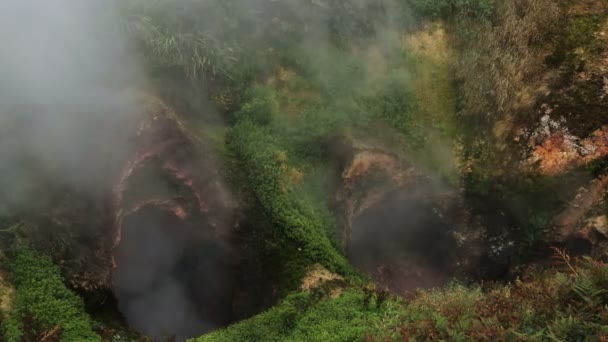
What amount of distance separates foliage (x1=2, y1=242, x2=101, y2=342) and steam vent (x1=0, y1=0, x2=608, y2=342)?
0.04m

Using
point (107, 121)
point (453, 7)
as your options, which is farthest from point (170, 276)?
point (453, 7)

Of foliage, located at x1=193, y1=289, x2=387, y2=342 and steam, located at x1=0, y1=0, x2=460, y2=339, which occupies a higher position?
steam, located at x1=0, y1=0, x2=460, y2=339

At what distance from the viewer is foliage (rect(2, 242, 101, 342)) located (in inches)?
343

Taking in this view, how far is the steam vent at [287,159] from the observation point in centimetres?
1027

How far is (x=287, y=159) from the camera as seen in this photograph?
12.5m

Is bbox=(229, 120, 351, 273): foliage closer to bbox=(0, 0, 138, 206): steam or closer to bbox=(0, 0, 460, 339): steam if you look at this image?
bbox=(0, 0, 460, 339): steam

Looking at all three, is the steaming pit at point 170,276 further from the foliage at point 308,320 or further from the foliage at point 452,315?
the foliage at point 452,315

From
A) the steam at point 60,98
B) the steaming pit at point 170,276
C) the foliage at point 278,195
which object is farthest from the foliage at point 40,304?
the foliage at point 278,195

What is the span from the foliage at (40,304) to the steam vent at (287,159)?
0.04 meters

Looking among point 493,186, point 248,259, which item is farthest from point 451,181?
point 248,259

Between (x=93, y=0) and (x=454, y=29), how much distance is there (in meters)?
9.40

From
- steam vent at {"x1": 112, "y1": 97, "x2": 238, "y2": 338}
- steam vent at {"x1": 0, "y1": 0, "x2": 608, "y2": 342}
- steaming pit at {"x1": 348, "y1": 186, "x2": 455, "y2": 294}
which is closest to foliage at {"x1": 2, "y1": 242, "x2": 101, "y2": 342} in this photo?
steam vent at {"x1": 0, "y1": 0, "x2": 608, "y2": 342}

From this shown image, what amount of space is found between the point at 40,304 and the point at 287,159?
6.08 m

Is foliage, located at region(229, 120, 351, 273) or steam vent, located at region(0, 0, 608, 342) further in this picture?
foliage, located at region(229, 120, 351, 273)
